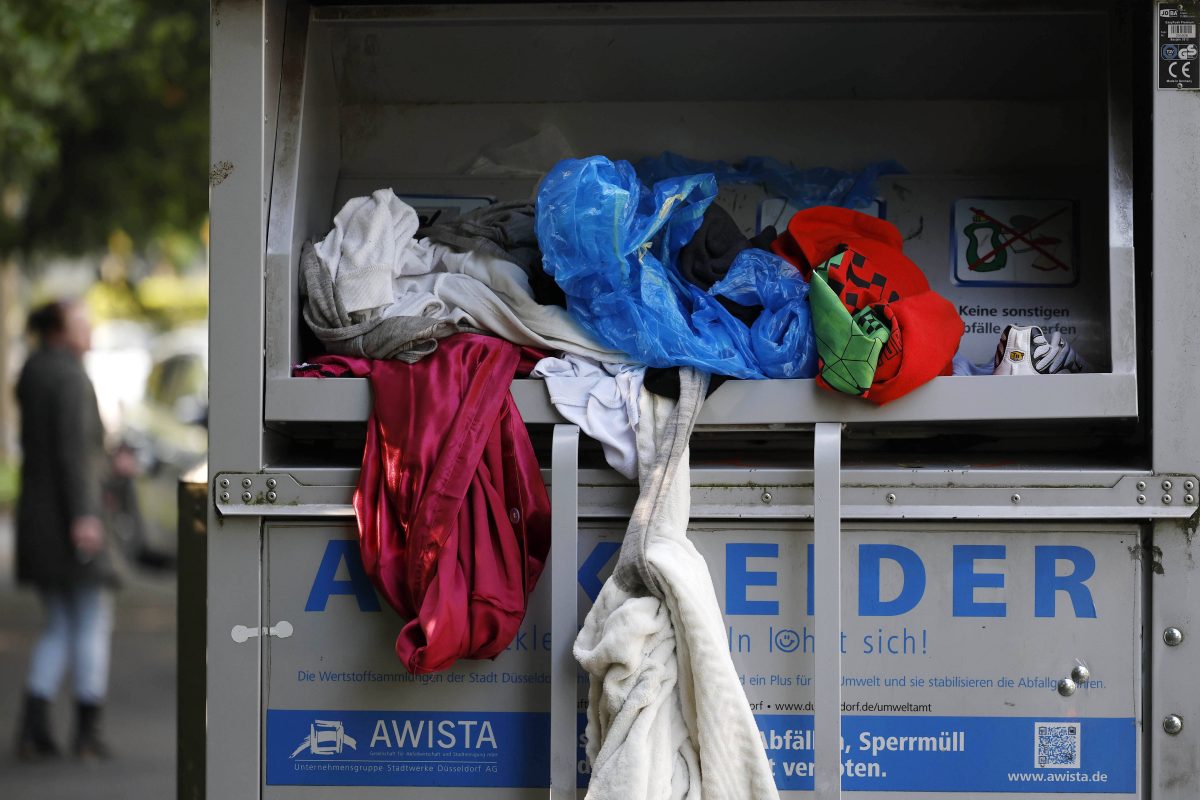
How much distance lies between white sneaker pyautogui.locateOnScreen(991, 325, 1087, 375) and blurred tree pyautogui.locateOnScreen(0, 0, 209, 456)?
4673 millimetres

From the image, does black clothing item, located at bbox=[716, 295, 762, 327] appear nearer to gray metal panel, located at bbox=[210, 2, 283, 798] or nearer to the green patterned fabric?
the green patterned fabric

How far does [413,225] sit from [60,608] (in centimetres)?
378

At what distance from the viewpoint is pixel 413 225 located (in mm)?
2732

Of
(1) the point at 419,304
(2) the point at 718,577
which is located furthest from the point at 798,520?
(1) the point at 419,304

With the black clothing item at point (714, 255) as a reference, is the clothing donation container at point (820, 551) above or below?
below

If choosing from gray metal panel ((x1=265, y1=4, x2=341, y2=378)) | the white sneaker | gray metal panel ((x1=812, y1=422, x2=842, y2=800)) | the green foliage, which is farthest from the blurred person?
the white sneaker

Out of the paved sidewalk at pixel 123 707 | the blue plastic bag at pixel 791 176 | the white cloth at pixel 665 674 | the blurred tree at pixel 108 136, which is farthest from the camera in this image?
the blurred tree at pixel 108 136

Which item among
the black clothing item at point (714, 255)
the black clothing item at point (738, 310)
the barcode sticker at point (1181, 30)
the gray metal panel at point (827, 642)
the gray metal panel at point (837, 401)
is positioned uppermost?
the barcode sticker at point (1181, 30)

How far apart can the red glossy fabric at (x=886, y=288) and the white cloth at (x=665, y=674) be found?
1.32 ft

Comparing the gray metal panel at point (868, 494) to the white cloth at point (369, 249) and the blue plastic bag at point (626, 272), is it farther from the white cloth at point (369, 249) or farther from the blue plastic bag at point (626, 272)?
the white cloth at point (369, 249)

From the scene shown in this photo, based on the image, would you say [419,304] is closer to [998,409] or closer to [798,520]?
[798,520]

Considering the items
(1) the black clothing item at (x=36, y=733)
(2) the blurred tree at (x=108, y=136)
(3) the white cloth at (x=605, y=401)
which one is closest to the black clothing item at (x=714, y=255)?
(3) the white cloth at (x=605, y=401)

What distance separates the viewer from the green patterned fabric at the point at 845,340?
2396 millimetres

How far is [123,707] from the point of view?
261 inches
